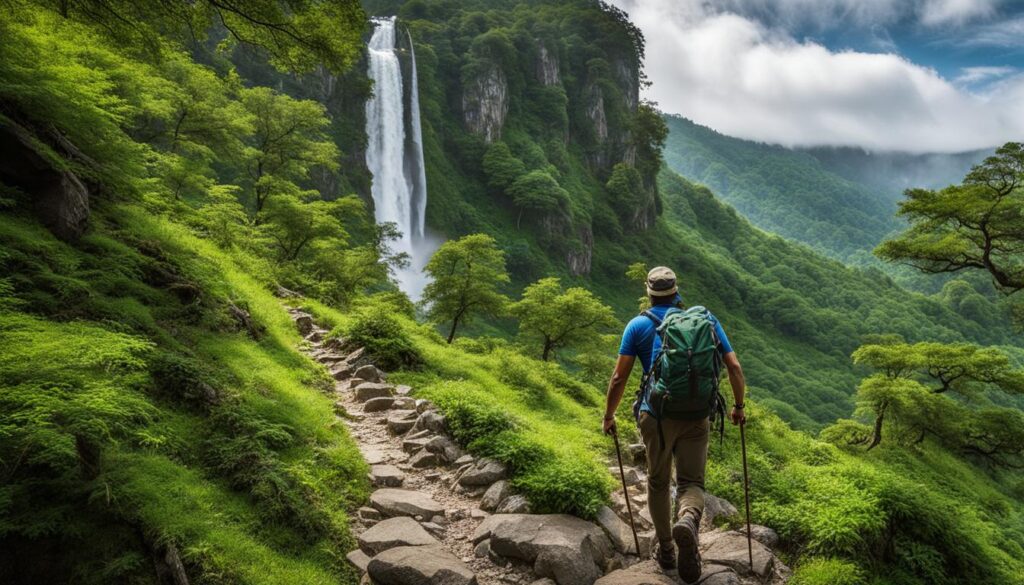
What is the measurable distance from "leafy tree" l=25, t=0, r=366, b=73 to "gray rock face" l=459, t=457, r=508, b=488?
6.34 metres

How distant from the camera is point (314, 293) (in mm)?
16453

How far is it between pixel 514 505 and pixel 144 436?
3471 millimetres

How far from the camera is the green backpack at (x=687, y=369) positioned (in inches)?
160

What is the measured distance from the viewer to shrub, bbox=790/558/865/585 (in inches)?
180

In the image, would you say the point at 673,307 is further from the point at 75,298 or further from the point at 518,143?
the point at 518,143

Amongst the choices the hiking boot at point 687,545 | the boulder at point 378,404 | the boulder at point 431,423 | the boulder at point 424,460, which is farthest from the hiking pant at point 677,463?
the boulder at point 378,404

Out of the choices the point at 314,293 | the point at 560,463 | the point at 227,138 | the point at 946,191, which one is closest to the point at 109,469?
the point at 560,463

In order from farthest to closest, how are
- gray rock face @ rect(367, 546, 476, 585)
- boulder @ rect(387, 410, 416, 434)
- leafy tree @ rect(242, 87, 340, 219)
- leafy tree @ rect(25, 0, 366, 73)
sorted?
leafy tree @ rect(242, 87, 340, 219) < boulder @ rect(387, 410, 416, 434) < leafy tree @ rect(25, 0, 366, 73) < gray rock face @ rect(367, 546, 476, 585)

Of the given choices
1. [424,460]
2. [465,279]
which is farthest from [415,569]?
[465,279]

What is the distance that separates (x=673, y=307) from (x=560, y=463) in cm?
247

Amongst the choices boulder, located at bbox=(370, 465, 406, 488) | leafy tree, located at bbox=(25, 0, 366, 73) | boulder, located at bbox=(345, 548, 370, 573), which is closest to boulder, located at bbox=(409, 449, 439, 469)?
boulder, located at bbox=(370, 465, 406, 488)

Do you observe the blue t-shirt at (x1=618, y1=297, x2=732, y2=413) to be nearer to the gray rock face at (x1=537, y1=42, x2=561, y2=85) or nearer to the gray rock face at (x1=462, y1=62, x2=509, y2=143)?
the gray rock face at (x1=462, y1=62, x2=509, y2=143)

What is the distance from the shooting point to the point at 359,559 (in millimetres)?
4309

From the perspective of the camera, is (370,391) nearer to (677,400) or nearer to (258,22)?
(258,22)
